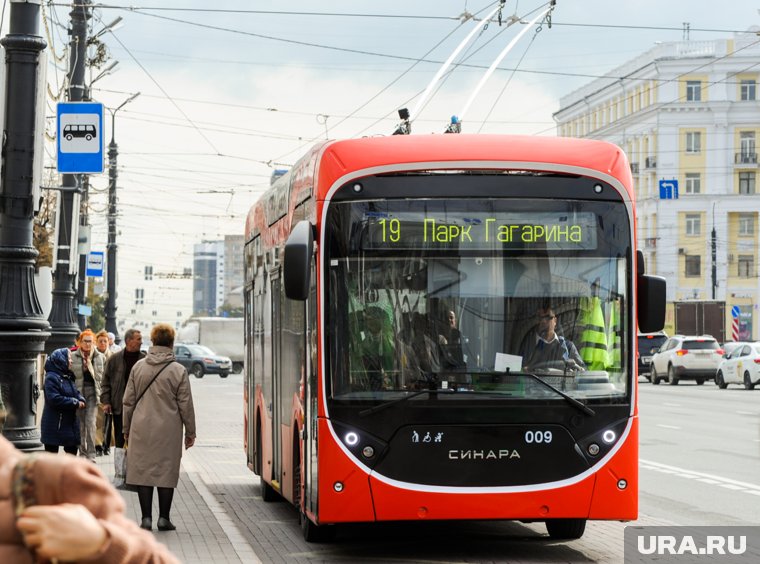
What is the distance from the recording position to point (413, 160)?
392 inches

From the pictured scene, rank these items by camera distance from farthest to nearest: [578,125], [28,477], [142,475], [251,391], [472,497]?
[578,125] → [251,391] → [142,475] → [472,497] → [28,477]

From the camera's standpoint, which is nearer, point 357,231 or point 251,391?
point 357,231

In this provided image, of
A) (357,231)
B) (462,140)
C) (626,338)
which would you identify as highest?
(462,140)

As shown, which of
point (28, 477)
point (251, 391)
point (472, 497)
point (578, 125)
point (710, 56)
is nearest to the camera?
point (28, 477)

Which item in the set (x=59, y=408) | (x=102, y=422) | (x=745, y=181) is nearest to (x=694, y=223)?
(x=745, y=181)

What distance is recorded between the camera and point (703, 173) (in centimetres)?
9319

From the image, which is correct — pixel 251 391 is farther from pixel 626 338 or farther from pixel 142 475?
pixel 626 338

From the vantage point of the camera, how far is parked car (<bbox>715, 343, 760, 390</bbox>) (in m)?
42.1

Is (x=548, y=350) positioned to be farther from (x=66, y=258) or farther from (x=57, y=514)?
(x=66, y=258)

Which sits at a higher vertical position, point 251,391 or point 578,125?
point 578,125

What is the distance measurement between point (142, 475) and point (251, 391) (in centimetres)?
363

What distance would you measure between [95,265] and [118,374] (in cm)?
2594

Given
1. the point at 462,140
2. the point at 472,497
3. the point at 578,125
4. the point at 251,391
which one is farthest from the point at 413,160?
the point at 578,125

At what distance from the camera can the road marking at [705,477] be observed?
15.2 m
